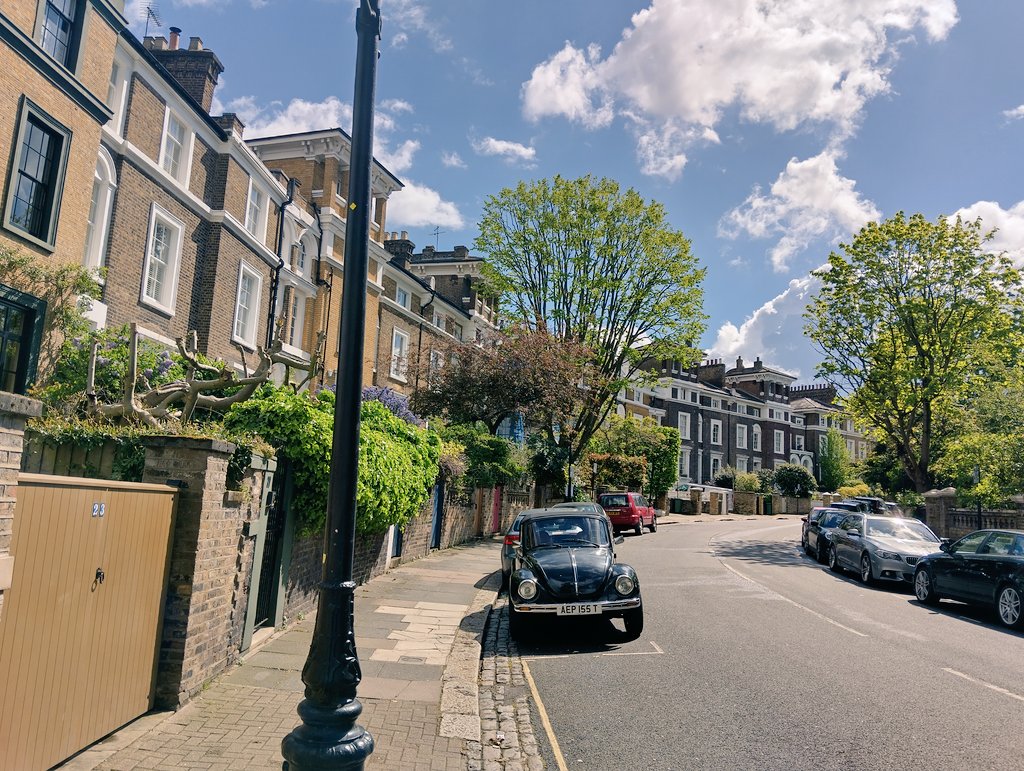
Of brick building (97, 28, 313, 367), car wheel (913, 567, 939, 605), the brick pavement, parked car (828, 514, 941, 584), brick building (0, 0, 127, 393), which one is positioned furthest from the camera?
brick building (97, 28, 313, 367)

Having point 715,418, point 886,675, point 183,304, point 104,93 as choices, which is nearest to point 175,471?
point 886,675

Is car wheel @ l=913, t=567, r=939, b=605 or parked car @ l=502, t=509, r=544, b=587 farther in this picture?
car wheel @ l=913, t=567, r=939, b=605

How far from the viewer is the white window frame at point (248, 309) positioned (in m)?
20.9

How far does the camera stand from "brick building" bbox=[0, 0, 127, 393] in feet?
39.0

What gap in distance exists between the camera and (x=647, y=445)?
46812mm

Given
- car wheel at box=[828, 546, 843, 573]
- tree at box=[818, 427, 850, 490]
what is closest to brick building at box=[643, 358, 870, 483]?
tree at box=[818, 427, 850, 490]

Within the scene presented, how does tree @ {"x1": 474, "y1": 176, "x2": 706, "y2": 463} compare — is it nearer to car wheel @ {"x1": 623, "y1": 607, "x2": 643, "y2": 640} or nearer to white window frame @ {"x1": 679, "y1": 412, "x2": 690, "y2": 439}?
car wheel @ {"x1": 623, "y1": 607, "x2": 643, "y2": 640}

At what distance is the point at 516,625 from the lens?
30.3 feet

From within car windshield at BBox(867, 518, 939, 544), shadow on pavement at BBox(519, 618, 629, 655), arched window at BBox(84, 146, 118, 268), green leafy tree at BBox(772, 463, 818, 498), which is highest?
arched window at BBox(84, 146, 118, 268)

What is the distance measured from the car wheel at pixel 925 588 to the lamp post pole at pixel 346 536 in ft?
41.9

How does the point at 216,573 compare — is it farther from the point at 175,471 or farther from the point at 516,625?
A: the point at 516,625

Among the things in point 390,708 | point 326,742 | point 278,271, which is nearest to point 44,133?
point 278,271

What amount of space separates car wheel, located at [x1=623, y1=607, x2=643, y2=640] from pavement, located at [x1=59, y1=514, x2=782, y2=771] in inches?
58.3

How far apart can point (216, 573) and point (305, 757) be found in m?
3.15
